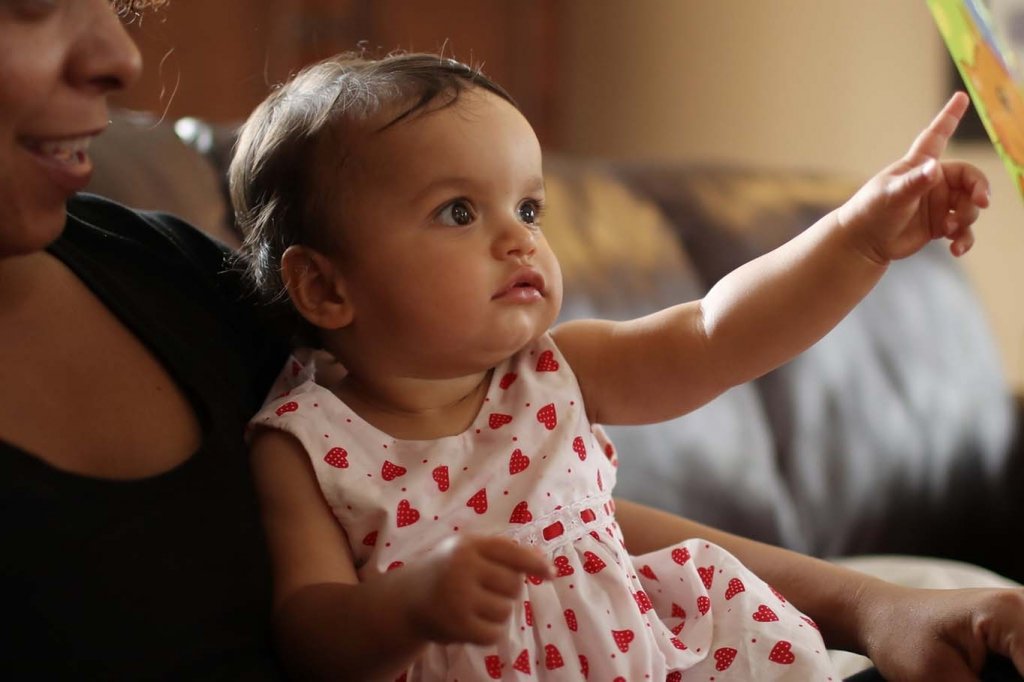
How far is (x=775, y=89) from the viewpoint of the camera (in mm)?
3363

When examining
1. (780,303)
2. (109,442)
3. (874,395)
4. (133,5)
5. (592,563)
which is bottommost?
(874,395)

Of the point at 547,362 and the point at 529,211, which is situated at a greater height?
the point at 529,211

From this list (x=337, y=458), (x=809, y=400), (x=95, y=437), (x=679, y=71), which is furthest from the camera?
(x=679, y=71)

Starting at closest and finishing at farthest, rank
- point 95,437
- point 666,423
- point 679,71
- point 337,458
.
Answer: point 95,437
point 337,458
point 666,423
point 679,71

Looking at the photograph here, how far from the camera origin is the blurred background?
2955mm

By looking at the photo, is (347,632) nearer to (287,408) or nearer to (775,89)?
(287,408)

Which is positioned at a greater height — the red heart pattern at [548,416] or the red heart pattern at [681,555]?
the red heart pattern at [548,416]

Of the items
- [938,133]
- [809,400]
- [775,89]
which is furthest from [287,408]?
[775,89]

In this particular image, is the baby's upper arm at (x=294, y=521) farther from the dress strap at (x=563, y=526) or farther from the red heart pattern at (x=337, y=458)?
the dress strap at (x=563, y=526)

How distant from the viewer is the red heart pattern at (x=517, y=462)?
2.95 feet

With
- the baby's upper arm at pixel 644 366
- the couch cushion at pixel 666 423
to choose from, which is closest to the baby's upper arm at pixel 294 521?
the baby's upper arm at pixel 644 366

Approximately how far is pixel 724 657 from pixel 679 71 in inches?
117

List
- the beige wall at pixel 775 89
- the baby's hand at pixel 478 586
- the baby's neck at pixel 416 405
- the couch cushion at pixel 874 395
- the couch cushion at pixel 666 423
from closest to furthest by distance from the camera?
the baby's hand at pixel 478 586, the baby's neck at pixel 416 405, the couch cushion at pixel 666 423, the couch cushion at pixel 874 395, the beige wall at pixel 775 89

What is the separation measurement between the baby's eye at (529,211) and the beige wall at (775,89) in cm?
212
